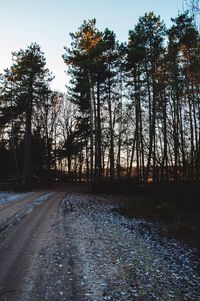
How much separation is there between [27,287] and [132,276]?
237 centimetres

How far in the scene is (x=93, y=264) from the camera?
Result: 770 cm

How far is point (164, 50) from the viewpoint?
26.0 m

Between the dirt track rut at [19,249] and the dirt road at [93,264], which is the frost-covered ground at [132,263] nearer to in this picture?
the dirt road at [93,264]

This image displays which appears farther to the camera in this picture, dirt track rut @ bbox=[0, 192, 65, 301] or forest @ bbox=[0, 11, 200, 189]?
forest @ bbox=[0, 11, 200, 189]

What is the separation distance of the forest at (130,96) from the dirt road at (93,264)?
9177 millimetres

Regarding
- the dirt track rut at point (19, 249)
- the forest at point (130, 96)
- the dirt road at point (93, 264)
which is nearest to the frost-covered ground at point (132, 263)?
the dirt road at point (93, 264)

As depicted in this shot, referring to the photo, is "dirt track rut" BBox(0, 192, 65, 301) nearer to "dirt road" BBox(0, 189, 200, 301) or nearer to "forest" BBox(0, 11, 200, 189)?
"dirt road" BBox(0, 189, 200, 301)

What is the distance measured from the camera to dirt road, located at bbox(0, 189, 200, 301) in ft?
19.6

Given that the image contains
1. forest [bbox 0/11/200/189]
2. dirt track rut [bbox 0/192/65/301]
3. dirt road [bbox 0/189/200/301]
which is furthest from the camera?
forest [bbox 0/11/200/189]

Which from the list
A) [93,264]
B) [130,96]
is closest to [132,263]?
[93,264]

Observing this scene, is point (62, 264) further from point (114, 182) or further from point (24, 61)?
point (24, 61)

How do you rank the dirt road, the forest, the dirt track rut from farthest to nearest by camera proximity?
the forest → the dirt track rut → the dirt road

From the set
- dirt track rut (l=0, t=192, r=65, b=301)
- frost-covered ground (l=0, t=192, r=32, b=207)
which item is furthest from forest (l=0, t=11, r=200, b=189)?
dirt track rut (l=0, t=192, r=65, b=301)

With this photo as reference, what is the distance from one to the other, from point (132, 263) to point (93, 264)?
1.04 m
